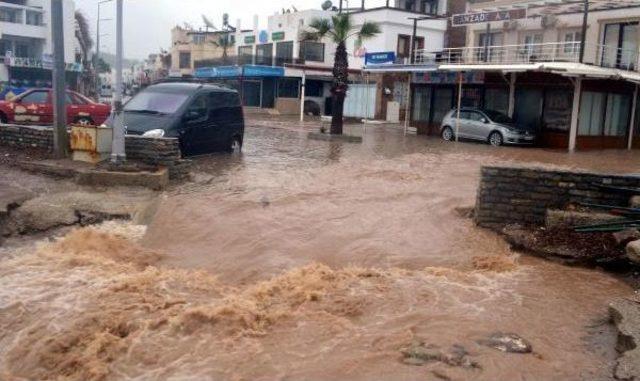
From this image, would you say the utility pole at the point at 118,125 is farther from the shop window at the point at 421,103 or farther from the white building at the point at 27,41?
the white building at the point at 27,41

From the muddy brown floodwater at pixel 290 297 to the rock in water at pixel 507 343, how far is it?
9 cm

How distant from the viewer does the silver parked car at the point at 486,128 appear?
81.6ft

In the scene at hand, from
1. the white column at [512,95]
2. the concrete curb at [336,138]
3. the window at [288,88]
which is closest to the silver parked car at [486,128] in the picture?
the white column at [512,95]

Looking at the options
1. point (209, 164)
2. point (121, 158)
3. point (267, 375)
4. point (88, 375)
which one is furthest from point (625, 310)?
point (209, 164)

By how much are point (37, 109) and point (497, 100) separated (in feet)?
60.2

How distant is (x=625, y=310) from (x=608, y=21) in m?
25.0

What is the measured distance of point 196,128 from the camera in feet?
46.6

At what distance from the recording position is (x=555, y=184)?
9266 millimetres

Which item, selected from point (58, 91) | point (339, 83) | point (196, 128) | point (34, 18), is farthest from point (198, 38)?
point (58, 91)

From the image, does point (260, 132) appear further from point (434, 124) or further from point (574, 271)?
point (574, 271)

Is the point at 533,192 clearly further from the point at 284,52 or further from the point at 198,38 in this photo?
the point at 198,38

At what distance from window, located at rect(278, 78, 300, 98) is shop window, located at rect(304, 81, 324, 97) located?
1660 millimetres

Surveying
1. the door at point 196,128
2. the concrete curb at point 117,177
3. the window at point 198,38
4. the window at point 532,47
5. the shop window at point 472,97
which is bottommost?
the concrete curb at point 117,177

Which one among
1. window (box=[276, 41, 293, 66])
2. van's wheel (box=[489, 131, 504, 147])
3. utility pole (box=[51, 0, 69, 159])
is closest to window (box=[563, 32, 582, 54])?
van's wheel (box=[489, 131, 504, 147])
